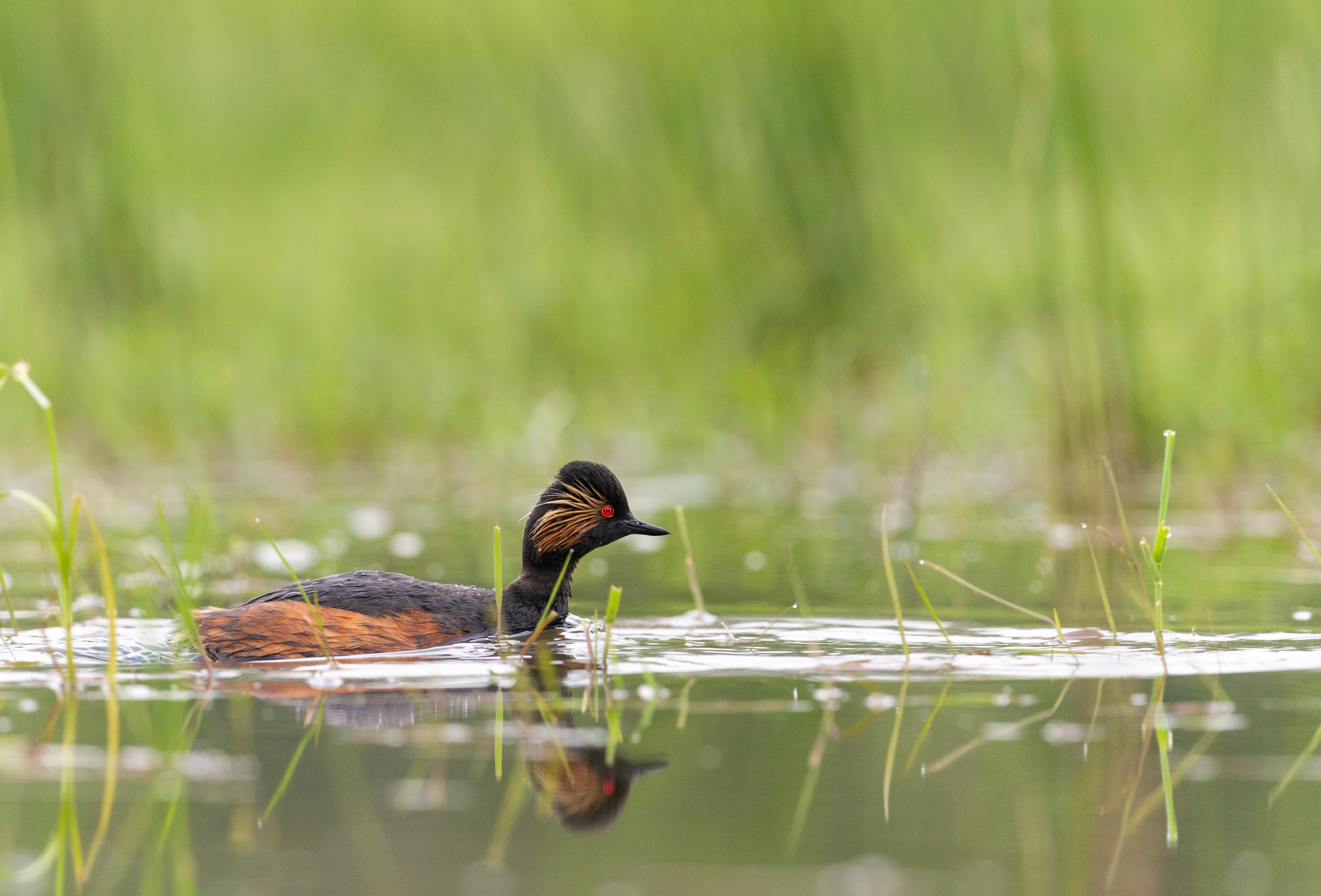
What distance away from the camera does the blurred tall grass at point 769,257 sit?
9.09 meters

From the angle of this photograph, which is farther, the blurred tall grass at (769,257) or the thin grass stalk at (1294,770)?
the blurred tall grass at (769,257)

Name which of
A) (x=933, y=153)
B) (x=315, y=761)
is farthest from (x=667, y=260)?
(x=315, y=761)

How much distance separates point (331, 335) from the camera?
46.4 ft

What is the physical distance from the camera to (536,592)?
24.1 feet

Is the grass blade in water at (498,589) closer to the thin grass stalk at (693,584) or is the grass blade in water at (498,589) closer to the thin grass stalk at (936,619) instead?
the thin grass stalk at (693,584)

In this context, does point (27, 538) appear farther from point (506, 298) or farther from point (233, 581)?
point (506, 298)

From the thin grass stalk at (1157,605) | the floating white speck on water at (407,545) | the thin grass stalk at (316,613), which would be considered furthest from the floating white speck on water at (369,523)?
the thin grass stalk at (1157,605)

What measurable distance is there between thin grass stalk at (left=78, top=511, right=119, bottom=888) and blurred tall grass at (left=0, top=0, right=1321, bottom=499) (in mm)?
5042

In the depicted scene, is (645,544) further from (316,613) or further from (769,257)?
(316,613)

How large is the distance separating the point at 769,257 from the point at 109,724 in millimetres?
Answer: 7940

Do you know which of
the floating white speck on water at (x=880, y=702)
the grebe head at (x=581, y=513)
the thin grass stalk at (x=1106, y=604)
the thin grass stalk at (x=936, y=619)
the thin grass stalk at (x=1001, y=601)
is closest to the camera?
the floating white speck on water at (x=880, y=702)


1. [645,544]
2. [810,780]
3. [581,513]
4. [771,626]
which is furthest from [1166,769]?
[645,544]

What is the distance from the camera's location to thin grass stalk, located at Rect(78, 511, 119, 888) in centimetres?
372

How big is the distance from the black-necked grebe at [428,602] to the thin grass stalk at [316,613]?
19mm
